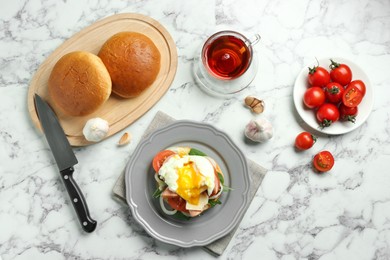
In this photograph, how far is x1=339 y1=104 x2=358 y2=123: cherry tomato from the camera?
5.98ft

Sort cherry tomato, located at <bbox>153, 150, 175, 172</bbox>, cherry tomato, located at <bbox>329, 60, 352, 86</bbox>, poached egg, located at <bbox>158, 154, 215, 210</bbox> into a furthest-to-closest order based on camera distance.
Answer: cherry tomato, located at <bbox>329, 60, 352, 86</bbox> < cherry tomato, located at <bbox>153, 150, 175, 172</bbox> < poached egg, located at <bbox>158, 154, 215, 210</bbox>

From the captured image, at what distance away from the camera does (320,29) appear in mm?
1945

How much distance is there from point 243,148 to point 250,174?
4.3 inches

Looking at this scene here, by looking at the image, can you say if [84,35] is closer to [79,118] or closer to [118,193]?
[79,118]

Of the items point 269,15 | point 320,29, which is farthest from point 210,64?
point 320,29

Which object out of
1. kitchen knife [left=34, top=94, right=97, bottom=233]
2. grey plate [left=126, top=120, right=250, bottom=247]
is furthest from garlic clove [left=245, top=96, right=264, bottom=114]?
kitchen knife [left=34, top=94, right=97, bottom=233]

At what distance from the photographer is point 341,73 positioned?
1.83m

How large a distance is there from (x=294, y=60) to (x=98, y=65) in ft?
2.50

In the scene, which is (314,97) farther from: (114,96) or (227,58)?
(114,96)

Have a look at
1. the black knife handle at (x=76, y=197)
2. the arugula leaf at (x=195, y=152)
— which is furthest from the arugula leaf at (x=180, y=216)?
the black knife handle at (x=76, y=197)

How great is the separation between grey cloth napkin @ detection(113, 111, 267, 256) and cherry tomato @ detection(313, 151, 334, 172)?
8.1 inches

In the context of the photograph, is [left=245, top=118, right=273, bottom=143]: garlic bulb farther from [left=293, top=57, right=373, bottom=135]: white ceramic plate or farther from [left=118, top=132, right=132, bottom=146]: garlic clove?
[left=118, top=132, right=132, bottom=146]: garlic clove

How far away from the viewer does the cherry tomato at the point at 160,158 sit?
1.73 meters

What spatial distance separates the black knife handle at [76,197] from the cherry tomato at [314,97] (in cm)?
91
